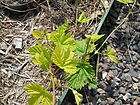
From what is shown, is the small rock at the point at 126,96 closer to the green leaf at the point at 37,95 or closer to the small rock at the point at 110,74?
the small rock at the point at 110,74

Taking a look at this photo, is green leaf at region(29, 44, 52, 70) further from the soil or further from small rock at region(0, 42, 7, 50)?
small rock at region(0, 42, 7, 50)

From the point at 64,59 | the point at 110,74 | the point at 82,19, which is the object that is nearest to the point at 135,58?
the point at 110,74

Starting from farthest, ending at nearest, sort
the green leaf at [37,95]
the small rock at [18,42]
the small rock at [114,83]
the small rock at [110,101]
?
the small rock at [18,42]
the small rock at [114,83]
the small rock at [110,101]
the green leaf at [37,95]

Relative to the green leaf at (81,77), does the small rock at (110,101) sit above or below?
below

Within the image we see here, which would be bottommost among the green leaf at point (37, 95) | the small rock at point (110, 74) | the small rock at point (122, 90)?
the small rock at point (122, 90)

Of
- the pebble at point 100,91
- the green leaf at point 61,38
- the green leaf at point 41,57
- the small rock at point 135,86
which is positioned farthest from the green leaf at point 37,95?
the small rock at point 135,86

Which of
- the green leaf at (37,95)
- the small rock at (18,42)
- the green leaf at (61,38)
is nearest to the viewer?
the green leaf at (37,95)
